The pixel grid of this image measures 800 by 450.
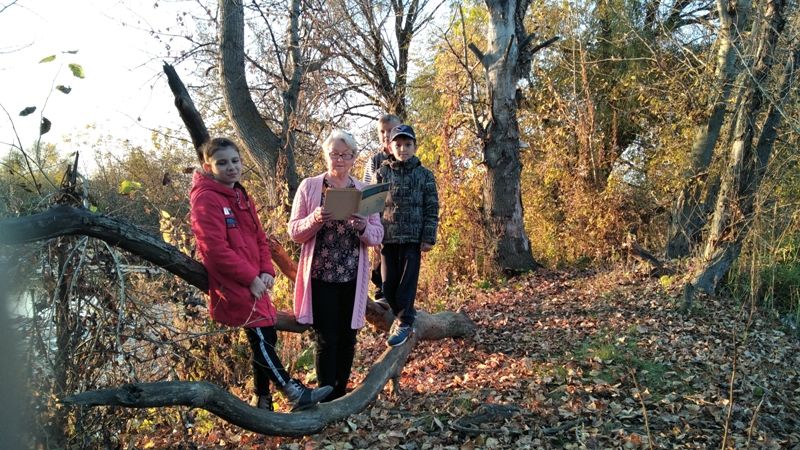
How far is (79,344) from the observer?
334 cm

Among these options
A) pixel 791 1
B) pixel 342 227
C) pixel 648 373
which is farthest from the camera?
pixel 791 1

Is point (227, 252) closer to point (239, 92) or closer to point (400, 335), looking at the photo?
point (400, 335)

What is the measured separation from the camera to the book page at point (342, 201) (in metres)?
3.20

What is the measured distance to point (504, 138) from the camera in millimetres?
7598

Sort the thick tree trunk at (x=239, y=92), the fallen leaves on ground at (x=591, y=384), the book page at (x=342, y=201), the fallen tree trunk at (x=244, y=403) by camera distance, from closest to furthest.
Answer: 1. the fallen tree trunk at (x=244, y=403)
2. the book page at (x=342, y=201)
3. the fallen leaves on ground at (x=591, y=384)
4. the thick tree trunk at (x=239, y=92)

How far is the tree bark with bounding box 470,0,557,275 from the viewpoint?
7.51m

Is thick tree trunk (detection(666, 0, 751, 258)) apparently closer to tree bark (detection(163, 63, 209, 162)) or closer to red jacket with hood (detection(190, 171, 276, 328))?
red jacket with hood (detection(190, 171, 276, 328))

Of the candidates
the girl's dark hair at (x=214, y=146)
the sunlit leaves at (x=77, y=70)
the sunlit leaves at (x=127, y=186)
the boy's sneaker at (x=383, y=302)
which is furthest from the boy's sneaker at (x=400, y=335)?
→ the sunlit leaves at (x=77, y=70)

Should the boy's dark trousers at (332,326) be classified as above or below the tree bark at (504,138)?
below

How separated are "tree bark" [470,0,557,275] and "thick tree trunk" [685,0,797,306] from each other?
241 cm

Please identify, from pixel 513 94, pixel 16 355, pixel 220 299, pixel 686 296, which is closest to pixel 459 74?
pixel 513 94

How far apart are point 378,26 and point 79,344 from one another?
9.90m

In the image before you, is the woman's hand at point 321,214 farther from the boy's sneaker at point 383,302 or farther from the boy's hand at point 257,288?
the boy's sneaker at point 383,302

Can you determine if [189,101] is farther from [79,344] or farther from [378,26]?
[378,26]
